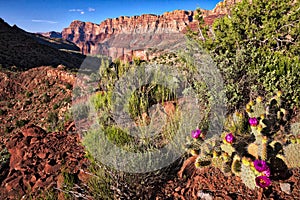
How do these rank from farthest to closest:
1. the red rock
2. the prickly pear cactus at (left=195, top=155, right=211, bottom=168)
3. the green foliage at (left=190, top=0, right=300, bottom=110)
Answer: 1. the red rock
2. the green foliage at (left=190, top=0, right=300, bottom=110)
3. the prickly pear cactus at (left=195, top=155, right=211, bottom=168)

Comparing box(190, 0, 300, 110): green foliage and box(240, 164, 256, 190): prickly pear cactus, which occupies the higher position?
box(190, 0, 300, 110): green foliage

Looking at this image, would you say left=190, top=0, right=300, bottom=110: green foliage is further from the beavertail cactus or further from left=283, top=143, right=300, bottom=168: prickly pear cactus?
the beavertail cactus

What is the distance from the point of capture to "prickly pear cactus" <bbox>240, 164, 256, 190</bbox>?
2447 millimetres

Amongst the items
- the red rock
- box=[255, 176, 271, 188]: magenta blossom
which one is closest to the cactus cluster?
box=[255, 176, 271, 188]: magenta blossom

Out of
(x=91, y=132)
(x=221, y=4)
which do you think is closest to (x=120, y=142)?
(x=91, y=132)

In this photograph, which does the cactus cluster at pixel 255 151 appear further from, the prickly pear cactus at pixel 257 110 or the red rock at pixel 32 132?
the red rock at pixel 32 132

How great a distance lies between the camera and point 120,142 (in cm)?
324

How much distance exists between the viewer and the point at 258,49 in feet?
16.8

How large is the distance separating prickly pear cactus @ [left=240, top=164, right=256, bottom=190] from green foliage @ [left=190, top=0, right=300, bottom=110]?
1.70m

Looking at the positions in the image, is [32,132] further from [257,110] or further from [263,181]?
[263,181]

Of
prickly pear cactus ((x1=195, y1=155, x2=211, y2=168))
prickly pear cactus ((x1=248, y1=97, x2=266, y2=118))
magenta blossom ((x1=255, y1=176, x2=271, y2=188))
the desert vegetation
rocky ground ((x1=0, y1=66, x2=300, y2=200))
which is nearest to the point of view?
magenta blossom ((x1=255, y1=176, x2=271, y2=188))

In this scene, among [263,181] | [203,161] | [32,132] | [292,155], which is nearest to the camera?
[263,181]

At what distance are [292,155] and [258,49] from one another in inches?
120

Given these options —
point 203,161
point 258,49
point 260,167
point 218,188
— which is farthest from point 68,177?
point 258,49
